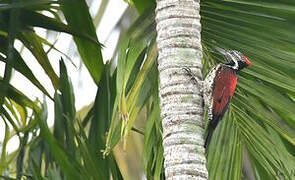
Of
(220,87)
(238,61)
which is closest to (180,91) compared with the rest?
(220,87)

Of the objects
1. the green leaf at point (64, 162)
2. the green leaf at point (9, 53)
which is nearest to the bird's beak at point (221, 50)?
the green leaf at point (64, 162)

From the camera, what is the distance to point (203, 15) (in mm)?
2781

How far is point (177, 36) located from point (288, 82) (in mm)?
559

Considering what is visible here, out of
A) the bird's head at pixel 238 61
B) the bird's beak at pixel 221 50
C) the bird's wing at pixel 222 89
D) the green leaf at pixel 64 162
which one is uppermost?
the bird's beak at pixel 221 50

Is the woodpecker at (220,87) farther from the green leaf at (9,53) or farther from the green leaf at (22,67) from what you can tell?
the green leaf at (22,67)

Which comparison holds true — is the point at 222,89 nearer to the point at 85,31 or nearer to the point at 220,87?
the point at 220,87

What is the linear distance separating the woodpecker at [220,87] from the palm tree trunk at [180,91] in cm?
9

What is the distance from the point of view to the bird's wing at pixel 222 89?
7.49 ft

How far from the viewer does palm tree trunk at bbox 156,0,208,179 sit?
2.01 metres

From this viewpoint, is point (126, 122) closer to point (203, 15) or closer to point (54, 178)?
point (54, 178)

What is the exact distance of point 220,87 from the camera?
2.32 metres

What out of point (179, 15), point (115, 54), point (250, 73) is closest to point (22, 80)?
point (115, 54)

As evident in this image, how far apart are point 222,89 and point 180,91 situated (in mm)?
276

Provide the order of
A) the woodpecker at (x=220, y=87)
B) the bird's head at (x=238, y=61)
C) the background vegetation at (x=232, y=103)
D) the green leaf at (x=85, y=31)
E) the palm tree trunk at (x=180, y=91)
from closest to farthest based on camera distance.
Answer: the palm tree trunk at (x=180, y=91), the woodpecker at (x=220, y=87), the bird's head at (x=238, y=61), the background vegetation at (x=232, y=103), the green leaf at (x=85, y=31)
